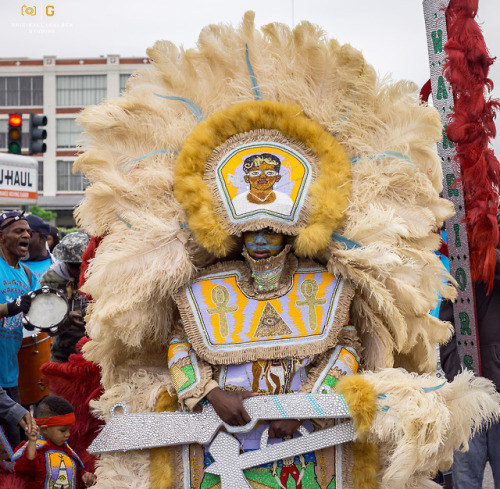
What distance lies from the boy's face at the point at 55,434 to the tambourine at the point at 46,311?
586mm

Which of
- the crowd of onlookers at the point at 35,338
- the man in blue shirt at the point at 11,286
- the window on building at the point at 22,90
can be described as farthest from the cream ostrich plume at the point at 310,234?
the window on building at the point at 22,90

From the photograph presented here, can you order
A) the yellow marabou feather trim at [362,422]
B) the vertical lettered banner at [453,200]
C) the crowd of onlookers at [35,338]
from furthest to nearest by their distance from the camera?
the crowd of onlookers at [35,338]
the vertical lettered banner at [453,200]
the yellow marabou feather trim at [362,422]

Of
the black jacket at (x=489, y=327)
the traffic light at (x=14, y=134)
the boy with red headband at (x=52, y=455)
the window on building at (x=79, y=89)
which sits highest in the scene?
the window on building at (x=79, y=89)

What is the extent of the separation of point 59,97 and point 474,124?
44.7 meters

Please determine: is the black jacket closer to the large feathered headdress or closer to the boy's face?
the large feathered headdress

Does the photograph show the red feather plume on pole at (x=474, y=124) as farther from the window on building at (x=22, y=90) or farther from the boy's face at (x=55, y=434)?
the window on building at (x=22, y=90)

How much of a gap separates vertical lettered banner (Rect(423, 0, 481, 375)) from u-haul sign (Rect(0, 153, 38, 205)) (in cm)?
788

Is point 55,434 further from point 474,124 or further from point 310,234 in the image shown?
point 474,124

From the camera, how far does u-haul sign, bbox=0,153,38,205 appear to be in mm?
10875

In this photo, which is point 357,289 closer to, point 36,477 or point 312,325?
point 312,325

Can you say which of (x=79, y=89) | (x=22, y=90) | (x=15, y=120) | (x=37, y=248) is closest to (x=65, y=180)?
(x=79, y=89)

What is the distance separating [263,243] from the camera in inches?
147

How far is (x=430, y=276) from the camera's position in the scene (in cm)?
368

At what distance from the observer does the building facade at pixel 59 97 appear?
44344 millimetres
